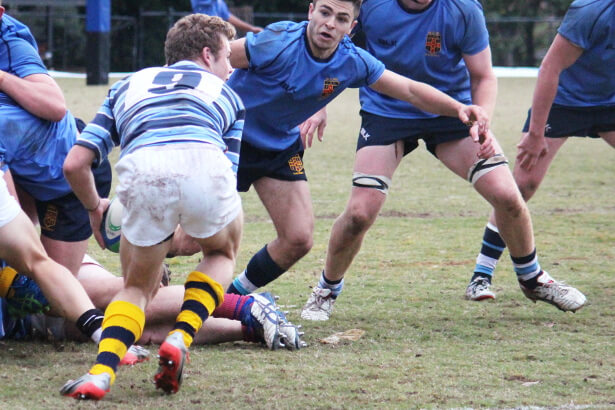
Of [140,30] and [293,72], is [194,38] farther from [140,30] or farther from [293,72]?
[140,30]

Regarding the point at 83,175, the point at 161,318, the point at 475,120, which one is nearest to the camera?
the point at 83,175

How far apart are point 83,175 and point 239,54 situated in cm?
125

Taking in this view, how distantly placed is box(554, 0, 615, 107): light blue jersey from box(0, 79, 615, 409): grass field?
1.17m

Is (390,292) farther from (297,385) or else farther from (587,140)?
(587,140)

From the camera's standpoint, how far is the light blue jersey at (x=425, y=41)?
550 cm

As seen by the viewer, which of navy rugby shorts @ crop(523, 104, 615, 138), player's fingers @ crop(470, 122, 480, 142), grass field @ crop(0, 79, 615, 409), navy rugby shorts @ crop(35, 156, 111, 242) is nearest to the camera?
grass field @ crop(0, 79, 615, 409)

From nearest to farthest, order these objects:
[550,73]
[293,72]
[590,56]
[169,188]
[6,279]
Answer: [169,188] < [6,279] < [293,72] < [550,73] < [590,56]

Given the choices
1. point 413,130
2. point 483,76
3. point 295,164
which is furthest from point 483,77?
point 295,164

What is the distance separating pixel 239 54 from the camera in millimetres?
4895

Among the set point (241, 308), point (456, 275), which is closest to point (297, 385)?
point (241, 308)

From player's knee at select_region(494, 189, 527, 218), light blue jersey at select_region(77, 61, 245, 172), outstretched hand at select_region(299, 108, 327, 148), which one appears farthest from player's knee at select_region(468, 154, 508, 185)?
light blue jersey at select_region(77, 61, 245, 172)

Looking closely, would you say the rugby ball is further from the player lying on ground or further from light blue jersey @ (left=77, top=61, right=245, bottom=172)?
the player lying on ground

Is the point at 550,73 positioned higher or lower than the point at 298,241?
higher

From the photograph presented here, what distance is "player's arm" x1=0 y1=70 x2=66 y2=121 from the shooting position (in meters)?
4.80
